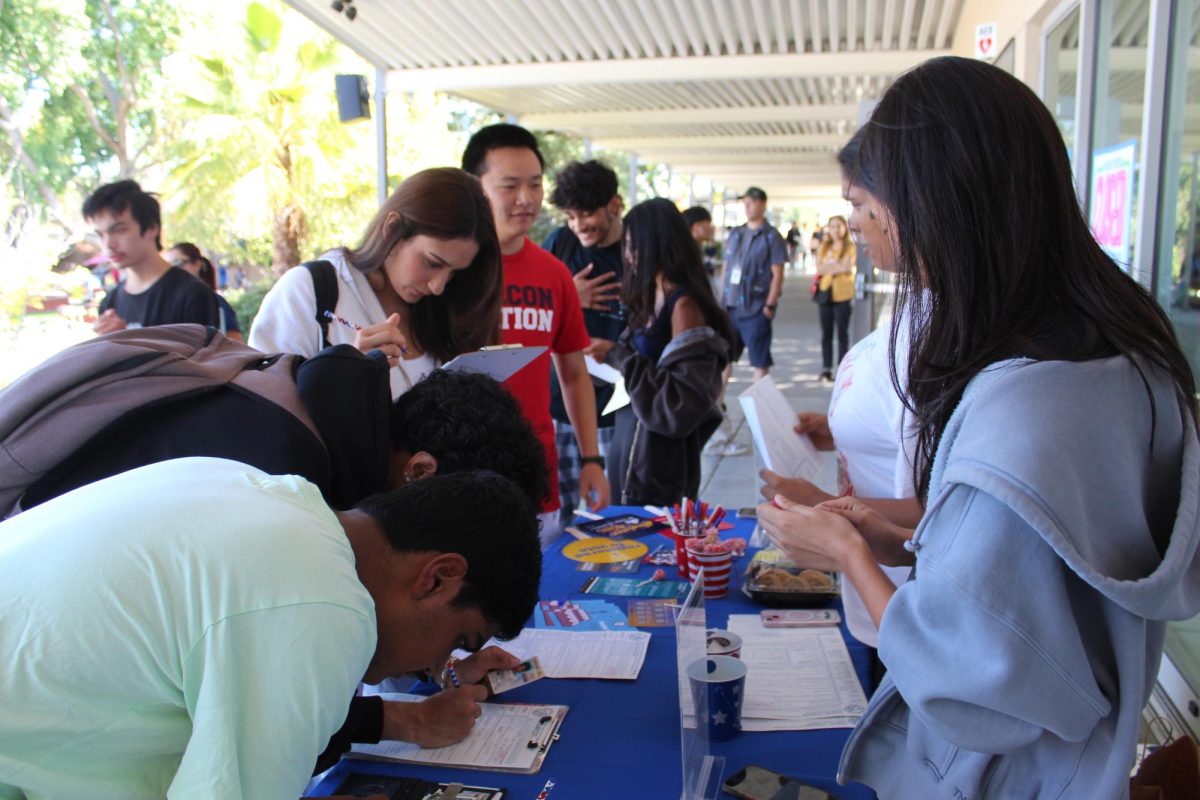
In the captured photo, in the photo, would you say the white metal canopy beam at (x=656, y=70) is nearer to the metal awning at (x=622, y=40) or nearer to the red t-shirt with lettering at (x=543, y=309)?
the metal awning at (x=622, y=40)

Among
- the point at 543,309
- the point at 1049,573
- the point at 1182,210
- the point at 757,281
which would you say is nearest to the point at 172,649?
the point at 1049,573

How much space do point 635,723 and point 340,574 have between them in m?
0.75

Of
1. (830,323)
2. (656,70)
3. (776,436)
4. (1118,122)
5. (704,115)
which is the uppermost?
(704,115)

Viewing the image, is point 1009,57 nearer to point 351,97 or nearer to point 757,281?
point 757,281

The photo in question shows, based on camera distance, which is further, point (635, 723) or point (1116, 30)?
point (1116, 30)

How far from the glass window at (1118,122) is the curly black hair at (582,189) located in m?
1.80

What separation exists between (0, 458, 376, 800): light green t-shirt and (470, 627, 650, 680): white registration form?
2.65 ft

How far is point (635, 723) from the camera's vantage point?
4.93 feet

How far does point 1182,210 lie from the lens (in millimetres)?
2426

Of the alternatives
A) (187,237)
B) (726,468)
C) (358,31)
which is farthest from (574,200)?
(187,237)

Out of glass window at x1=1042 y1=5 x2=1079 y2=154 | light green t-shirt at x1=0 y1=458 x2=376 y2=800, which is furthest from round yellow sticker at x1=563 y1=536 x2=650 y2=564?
glass window at x1=1042 y1=5 x2=1079 y2=154

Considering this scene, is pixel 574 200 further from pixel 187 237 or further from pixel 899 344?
A: pixel 187 237

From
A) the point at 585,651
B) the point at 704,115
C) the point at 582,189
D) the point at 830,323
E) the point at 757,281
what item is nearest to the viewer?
the point at 585,651

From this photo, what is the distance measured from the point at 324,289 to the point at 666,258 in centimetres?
140
